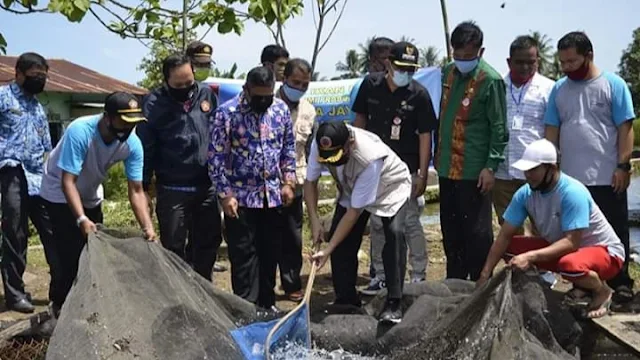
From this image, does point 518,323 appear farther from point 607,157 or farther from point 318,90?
point 318,90

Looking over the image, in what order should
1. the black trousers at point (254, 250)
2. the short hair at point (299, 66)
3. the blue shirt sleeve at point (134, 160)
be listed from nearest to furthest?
the blue shirt sleeve at point (134, 160) < the black trousers at point (254, 250) < the short hair at point (299, 66)

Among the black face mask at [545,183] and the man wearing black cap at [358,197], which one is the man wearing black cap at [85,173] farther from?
the black face mask at [545,183]

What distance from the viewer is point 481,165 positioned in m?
5.10

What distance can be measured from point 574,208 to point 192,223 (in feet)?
8.65

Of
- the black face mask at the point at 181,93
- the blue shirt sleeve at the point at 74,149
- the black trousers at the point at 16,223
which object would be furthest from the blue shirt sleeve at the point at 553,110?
the black trousers at the point at 16,223

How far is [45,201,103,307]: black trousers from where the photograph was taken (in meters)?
4.83

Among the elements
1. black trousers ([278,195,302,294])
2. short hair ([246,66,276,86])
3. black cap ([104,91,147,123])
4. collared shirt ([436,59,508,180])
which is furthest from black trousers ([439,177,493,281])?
black cap ([104,91,147,123])

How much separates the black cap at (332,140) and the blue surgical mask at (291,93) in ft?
4.10

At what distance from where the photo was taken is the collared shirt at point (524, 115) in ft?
17.7

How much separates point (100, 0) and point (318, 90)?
138 inches

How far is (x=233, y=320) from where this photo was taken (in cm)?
436

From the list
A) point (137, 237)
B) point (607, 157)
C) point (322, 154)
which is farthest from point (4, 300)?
point (607, 157)

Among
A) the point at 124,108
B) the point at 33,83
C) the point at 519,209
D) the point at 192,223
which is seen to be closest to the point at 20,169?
the point at 33,83

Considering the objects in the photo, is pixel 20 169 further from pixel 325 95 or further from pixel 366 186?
pixel 325 95
